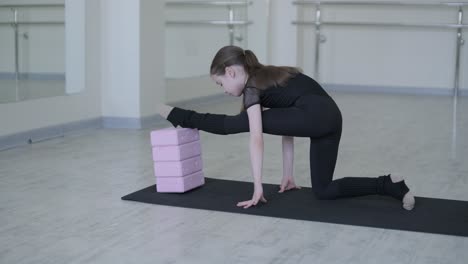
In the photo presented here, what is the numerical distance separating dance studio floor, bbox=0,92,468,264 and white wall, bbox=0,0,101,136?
161 millimetres

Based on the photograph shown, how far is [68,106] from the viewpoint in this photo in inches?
227

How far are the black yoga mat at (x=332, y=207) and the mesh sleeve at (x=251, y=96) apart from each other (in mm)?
468

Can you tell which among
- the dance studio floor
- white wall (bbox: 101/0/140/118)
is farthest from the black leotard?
white wall (bbox: 101/0/140/118)

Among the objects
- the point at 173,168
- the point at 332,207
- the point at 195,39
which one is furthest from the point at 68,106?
the point at 332,207

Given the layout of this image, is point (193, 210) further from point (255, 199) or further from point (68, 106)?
point (68, 106)

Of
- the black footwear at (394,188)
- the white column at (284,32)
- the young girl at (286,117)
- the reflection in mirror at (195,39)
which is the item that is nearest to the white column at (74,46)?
the reflection in mirror at (195,39)

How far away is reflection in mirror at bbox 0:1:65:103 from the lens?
5.02 m

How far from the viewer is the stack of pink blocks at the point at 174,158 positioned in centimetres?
371

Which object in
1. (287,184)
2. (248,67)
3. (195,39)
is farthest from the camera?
(195,39)

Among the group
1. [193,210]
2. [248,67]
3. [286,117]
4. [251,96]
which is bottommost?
[193,210]

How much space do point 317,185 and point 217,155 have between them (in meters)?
1.51

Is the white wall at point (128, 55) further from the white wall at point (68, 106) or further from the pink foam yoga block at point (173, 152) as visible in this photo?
the pink foam yoga block at point (173, 152)

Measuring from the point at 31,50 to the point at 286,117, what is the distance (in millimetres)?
2418

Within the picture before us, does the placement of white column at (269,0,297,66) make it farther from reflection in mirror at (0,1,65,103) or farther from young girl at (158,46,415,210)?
young girl at (158,46,415,210)
